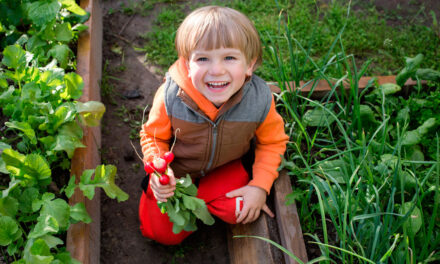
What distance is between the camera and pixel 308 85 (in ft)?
7.82

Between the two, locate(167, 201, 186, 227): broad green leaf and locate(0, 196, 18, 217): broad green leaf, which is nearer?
locate(0, 196, 18, 217): broad green leaf

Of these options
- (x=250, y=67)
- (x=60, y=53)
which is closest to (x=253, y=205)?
(x=250, y=67)

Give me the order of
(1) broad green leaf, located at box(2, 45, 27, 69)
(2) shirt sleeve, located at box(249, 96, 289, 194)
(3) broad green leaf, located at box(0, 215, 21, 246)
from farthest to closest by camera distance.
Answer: (2) shirt sleeve, located at box(249, 96, 289, 194), (1) broad green leaf, located at box(2, 45, 27, 69), (3) broad green leaf, located at box(0, 215, 21, 246)

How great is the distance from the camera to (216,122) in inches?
74.9

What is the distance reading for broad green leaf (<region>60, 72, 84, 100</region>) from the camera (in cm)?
192

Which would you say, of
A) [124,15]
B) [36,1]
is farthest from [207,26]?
[124,15]

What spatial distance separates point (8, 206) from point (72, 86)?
585mm

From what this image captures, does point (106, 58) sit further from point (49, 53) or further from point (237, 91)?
point (237, 91)

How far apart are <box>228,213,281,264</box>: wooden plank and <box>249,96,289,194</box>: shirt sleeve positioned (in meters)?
0.16

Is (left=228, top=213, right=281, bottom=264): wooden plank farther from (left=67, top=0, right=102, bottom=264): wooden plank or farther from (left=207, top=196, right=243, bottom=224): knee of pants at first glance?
(left=67, top=0, right=102, bottom=264): wooden plank

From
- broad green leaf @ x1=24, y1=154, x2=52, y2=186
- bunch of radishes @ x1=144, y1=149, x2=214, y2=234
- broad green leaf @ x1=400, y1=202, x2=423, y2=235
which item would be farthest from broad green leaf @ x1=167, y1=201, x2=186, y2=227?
broad green leaf @ x1=400, y1=202, x2=423, y2=235

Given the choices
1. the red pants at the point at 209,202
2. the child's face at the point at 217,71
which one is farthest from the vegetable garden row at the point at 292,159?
the child's face at the point at 217,71

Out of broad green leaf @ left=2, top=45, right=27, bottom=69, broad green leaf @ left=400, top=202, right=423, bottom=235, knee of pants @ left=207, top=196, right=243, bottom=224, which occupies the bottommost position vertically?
knee of pants @ left=207, top=196, right=243, bottom=224

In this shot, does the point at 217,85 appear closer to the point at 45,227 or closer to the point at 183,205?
the point at 183,205
